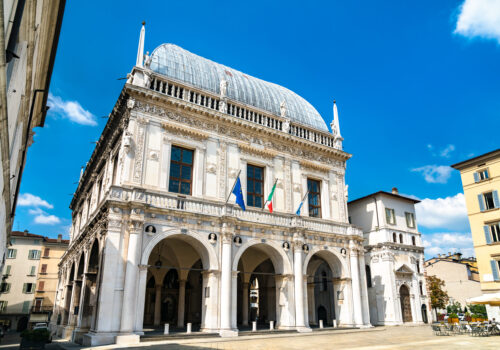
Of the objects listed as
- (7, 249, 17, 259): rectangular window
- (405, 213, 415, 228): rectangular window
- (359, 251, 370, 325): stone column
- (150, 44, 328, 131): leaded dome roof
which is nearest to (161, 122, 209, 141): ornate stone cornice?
(150, 44, 328, 131): leaded dome roof

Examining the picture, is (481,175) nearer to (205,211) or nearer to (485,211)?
(485,211)

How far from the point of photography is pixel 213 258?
876 inches

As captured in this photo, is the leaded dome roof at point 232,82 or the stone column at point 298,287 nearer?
the stone column at point 298,287

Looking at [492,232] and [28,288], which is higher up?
[492,232]

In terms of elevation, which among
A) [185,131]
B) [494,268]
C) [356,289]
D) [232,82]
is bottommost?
[356,289]

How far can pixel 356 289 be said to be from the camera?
27125 millimetres

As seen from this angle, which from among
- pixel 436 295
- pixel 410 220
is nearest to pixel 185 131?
pixel 410 220

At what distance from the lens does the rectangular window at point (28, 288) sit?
55.8m

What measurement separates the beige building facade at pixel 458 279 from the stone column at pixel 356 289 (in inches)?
1262

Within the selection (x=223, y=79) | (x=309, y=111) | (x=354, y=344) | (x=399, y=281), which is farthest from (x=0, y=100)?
(x=399, y=281)

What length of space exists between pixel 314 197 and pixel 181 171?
11.6 m

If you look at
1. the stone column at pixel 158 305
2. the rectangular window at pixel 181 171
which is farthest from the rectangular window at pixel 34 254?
the rectangular window at pixel 181 171

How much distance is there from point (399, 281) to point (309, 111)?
17.8 m

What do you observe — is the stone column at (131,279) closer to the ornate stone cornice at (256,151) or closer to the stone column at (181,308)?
the stone column at (181,308)
